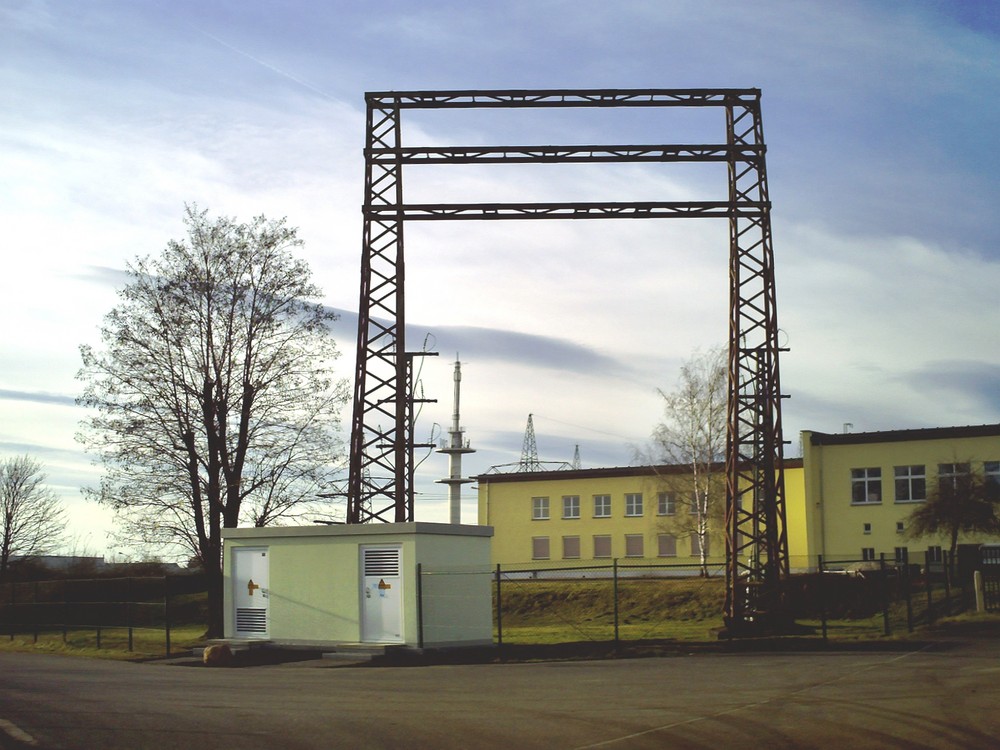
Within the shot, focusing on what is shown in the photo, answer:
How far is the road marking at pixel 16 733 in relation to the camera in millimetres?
12094

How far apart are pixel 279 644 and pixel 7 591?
2104 centimetres

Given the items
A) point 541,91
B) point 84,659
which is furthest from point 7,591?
point 541,91

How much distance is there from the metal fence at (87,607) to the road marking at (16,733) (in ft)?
60.3

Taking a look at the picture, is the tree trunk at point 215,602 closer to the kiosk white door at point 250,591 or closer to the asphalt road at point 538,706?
the kiosk white door at point 250,591

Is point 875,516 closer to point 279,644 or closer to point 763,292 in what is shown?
point 763,292

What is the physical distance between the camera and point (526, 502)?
7200cm

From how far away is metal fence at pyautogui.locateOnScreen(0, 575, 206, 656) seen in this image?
36.8 meters

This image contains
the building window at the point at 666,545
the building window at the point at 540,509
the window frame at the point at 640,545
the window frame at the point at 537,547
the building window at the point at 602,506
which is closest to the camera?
the building window at the point at 666,545

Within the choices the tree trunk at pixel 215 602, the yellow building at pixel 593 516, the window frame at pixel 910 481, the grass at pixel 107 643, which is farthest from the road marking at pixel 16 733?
the yellow building at pixel 593 516

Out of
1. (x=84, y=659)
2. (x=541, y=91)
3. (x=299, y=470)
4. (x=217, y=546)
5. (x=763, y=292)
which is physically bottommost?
(x=84, y=659)

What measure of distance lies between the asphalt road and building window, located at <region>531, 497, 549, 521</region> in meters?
49.0

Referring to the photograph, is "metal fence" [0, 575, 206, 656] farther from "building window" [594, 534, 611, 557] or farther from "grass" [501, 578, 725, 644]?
"building window" [594, 534, 611, 557]

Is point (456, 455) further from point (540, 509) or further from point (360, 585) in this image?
point (360, 585)

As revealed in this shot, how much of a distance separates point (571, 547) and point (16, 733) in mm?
58480
